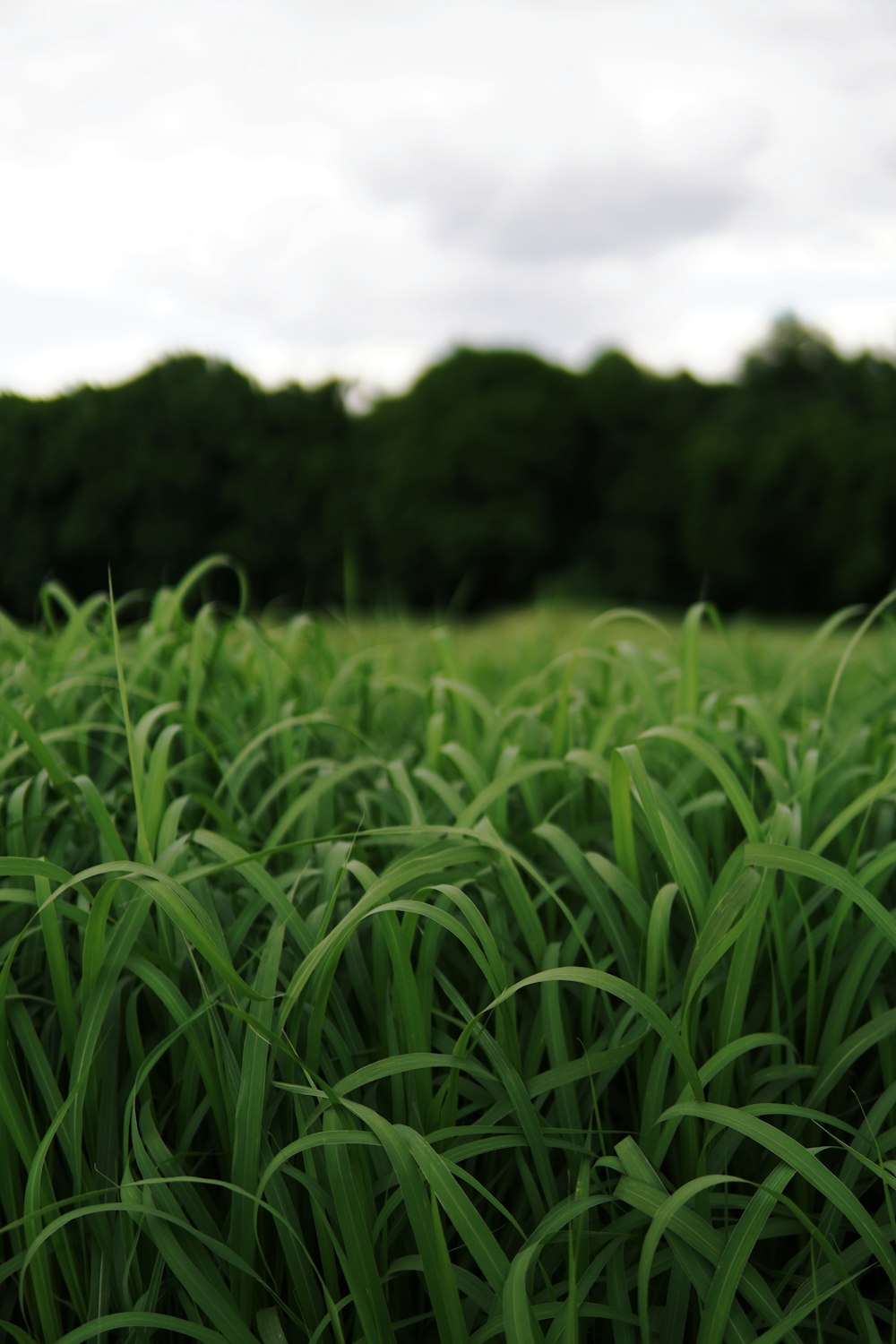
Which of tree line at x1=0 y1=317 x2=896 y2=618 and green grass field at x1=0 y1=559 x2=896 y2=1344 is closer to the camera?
green grass field at x1=0 y1=559 x2=896 y2=1344

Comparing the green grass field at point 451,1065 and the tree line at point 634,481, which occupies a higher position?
the tree line at point 634,481

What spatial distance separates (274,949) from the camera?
3.29 ft

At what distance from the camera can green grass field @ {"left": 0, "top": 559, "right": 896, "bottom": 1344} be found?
877mm

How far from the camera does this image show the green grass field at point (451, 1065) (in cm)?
88

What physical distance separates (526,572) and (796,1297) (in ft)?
41.3

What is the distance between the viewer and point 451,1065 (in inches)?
38.7

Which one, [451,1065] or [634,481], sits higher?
[634,481]

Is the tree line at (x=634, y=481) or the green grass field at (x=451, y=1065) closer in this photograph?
the green grass field at (x=451, y=1065)

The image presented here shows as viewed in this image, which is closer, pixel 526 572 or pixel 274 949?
pixel 274 949

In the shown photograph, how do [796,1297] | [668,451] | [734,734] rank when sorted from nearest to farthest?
[796,1297], [734,734], [668,451]

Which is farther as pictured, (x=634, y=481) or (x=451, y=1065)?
(x=634, y=481)

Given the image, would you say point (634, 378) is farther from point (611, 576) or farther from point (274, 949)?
point (274, 949)

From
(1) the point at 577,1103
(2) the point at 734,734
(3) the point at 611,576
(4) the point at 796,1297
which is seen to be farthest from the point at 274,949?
(3) the point at 611,576

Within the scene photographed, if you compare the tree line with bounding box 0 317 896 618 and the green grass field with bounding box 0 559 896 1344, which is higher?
the tree line with bounding box 0 317 896 618
